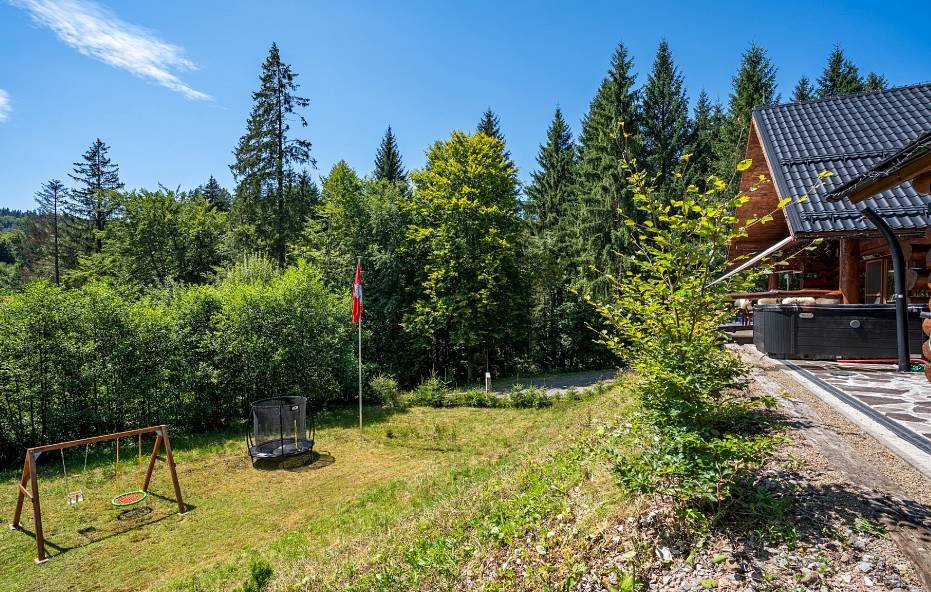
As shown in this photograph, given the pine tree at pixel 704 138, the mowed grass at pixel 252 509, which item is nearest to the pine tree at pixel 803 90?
the pine tree at pixel 704 138

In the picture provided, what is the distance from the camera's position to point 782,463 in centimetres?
311

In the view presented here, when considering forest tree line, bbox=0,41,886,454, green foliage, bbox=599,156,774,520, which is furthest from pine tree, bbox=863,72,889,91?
green foliage, bbox=599,156,774,520

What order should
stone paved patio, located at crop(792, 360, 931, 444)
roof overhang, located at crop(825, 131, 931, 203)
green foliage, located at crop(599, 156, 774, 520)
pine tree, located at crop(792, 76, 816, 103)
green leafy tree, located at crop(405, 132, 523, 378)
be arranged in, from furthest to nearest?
pine tree, located at crop(792, 76, 816, 103) < green leafy tree, located at crop(405, 132, 523, 378) < stone paved patio, located at crop(792, 360, 931, 444) < roof overhang, located at crop(825, 131, 931, 203) < green foliage, located at crop(599, 156, 774, 520)

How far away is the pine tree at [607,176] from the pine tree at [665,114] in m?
0.93

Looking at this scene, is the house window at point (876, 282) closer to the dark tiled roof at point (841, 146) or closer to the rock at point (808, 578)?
the dark tiled roof at point (841, 146)

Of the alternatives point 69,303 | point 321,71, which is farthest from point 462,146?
point 69,303

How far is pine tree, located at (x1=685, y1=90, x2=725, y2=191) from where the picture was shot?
866 inches

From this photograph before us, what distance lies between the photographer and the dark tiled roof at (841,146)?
244 inches

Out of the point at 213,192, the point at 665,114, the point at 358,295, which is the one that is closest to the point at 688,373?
the point at 358,295

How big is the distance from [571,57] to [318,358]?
1129 centimetres

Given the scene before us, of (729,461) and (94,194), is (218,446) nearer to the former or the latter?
(729,461)

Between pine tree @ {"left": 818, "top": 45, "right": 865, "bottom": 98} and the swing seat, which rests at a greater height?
pine tree @ {"left": 818, "top": 45, "right": 865, "bottom": 98}

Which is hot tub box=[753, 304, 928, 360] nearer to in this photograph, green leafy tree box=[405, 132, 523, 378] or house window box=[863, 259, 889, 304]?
house window box=[863, 259, 889, 304]

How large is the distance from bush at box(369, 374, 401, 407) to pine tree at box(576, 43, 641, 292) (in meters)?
10.7
